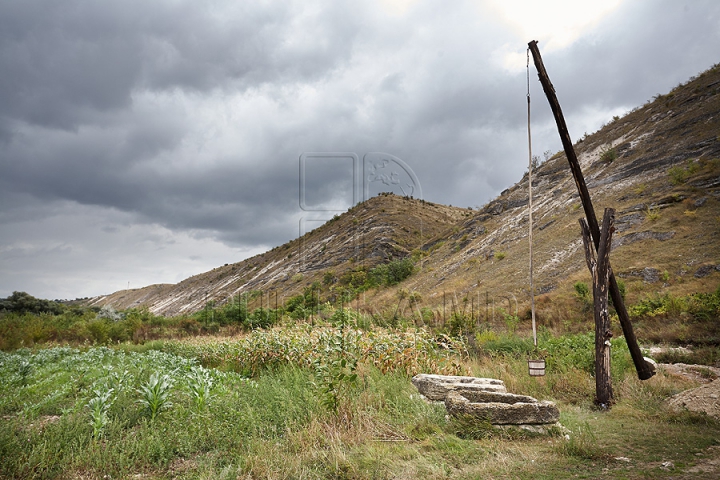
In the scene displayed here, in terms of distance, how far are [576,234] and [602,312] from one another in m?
18.6

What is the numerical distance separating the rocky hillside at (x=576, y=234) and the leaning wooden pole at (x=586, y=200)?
32.7 feet

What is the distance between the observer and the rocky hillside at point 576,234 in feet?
61.8

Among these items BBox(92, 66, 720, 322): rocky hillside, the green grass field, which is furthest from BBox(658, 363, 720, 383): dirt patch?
BBox(92, 66, 720, 322): rocky hillside

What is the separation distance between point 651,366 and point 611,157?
1082 inches

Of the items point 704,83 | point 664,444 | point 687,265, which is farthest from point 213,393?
point 704,83

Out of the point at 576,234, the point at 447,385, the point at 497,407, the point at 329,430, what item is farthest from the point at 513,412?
the point at 576,234

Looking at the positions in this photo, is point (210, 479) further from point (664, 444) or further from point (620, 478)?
point (664, 444)

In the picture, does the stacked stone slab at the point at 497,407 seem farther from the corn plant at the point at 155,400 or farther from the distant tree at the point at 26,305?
the distant tree at the point at 26,305

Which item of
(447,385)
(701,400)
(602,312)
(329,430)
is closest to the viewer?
(329,430)

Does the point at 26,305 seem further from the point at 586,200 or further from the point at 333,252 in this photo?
the point at 586,200

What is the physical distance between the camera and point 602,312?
8008 millimetres

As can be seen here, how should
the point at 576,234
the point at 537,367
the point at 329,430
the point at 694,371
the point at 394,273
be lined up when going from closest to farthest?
the point at 329,430 < the point at 537,367 < the point at 694,371 < the point at 576,234 < the point at 394,273

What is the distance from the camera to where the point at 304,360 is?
9.68m

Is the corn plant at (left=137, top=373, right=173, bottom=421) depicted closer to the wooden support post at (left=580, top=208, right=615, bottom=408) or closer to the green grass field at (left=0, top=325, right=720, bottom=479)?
the green grass field at (left=0, top=325, right=720, bottom=479)
